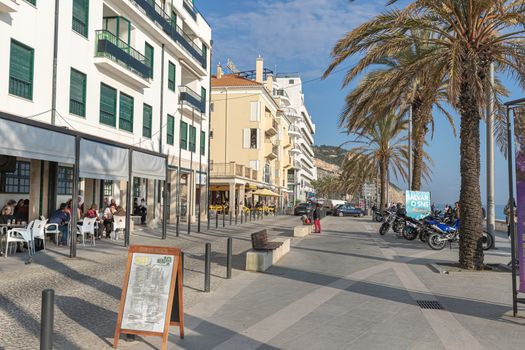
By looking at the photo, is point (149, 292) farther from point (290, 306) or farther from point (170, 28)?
point (170, 28)

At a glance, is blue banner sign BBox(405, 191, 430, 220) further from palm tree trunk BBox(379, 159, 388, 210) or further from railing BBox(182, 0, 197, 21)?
railing BBox(182, 0, 197, 21)

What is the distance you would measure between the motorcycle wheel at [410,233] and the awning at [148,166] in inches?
407

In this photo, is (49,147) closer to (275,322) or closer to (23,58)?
(23,58)

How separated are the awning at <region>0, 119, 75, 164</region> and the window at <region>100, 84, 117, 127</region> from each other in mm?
8143

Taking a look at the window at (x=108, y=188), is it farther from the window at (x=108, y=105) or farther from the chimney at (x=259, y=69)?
the chimney at (x=259, y=69)

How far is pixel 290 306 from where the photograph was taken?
772 centimetres

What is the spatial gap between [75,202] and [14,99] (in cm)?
464

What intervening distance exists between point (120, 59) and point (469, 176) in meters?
15.0

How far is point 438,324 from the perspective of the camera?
262 inches

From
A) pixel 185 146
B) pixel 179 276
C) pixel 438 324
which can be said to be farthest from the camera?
pixel 185 146

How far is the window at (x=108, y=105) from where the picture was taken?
781 inches

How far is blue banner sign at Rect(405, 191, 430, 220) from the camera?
73.1 feet

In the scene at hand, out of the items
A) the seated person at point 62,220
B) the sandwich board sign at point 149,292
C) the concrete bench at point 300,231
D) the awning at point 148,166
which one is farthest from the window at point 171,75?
the sandwich board sign at point 149,292

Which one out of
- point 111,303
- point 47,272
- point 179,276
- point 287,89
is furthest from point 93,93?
point 287,89
